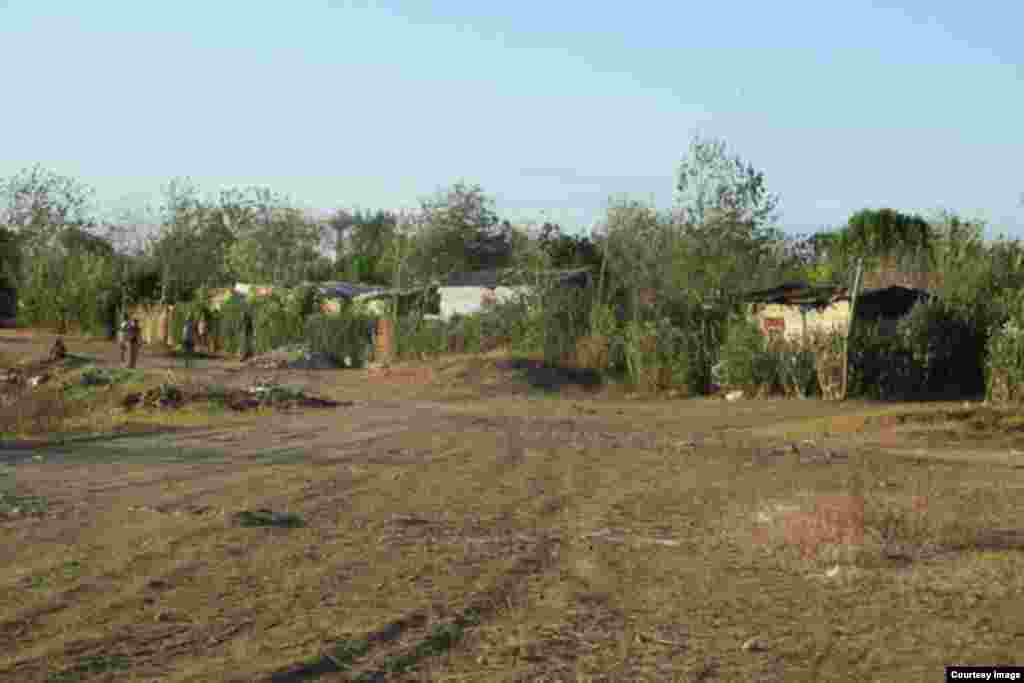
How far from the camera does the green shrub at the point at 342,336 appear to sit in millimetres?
43781

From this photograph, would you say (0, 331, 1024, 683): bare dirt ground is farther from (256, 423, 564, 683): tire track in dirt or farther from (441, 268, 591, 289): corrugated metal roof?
(441, 268, 591, 289): corrugated metal roof

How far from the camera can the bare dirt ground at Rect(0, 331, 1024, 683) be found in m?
7.77

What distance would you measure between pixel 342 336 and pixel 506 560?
34.0 m

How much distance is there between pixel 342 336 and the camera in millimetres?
44312

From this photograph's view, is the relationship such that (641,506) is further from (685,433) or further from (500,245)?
(500,245)

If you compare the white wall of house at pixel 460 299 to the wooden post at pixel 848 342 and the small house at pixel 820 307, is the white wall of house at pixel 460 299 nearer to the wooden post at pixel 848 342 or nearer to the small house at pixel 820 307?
the small house at pixel 820 307

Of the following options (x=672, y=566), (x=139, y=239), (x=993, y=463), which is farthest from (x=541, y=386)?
(x=139, y=239)

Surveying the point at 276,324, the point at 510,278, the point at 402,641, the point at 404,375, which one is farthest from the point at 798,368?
the point at 276,324

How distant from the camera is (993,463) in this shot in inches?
738

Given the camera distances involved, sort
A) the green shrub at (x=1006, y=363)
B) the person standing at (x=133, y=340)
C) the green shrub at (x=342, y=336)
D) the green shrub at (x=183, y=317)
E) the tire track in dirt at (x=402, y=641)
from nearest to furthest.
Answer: the tire track in dirt at (x=402, y=641) → the green shrub at (x=1006, y=363) → the person standing at (x=133, y=340) → the green shrub at (x=342, y=336) → the green shrub at (x=183, y=317)

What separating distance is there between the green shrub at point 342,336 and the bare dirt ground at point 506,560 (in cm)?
2267

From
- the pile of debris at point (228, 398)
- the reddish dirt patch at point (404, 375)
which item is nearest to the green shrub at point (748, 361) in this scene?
the pile of debris at point (228, 398)

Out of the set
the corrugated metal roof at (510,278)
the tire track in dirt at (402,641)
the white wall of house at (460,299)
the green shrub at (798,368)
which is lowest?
the tire track in dirt at (402,641)

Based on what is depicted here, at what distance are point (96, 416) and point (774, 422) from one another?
1243 centimetres
